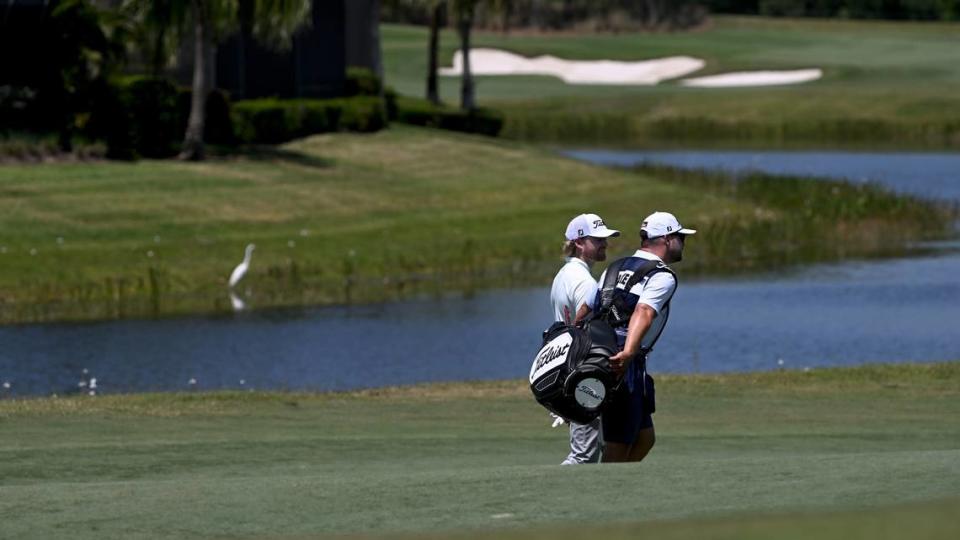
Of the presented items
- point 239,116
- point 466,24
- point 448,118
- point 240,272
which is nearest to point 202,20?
point 239,116

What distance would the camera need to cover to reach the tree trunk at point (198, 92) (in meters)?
39.8

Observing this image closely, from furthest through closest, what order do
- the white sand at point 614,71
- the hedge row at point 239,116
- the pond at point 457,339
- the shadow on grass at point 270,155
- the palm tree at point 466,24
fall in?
the white sand at point 614,71
the palm tree at point 466,24
the shadow on grass at point 270,155
the hedge row at point 239,116
the pond at point 457,339

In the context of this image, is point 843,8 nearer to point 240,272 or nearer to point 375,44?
point 375,44

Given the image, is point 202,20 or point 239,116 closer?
point 202,20

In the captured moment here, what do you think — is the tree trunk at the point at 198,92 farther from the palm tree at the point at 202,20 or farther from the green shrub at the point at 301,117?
the green shrub at the point at 301,117

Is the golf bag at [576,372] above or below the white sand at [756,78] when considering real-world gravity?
above

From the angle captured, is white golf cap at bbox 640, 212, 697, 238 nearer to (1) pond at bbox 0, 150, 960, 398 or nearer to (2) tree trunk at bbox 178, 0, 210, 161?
(1) pond at bbox 0, 150, 960, 398

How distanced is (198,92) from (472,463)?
2653cm

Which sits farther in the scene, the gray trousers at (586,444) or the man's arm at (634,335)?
the gray trousers at (586,444)

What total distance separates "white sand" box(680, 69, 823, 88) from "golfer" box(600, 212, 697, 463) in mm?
74797

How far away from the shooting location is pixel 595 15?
11162cm

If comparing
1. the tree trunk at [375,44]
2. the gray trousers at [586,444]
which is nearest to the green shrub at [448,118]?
the tree trunk at [375,44]

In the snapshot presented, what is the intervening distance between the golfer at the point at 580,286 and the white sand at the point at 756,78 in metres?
74.7

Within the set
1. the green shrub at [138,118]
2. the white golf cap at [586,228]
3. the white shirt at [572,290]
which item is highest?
the white golf cap at [586,228]
